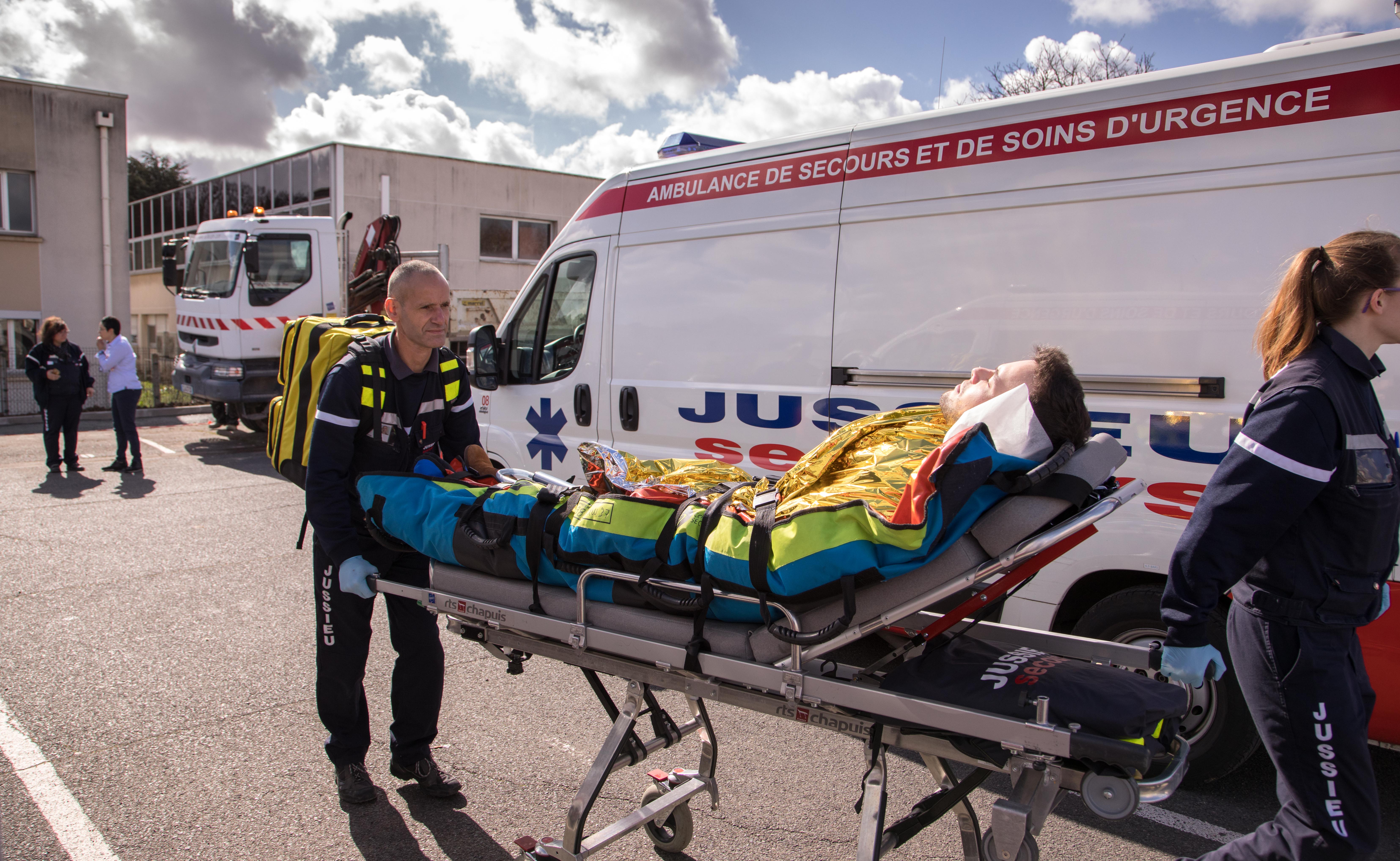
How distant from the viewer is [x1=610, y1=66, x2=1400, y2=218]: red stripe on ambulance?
2.88 metres

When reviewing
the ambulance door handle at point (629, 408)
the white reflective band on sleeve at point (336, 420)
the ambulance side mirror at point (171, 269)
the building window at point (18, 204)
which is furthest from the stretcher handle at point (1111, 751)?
the building window at point (18, 204)

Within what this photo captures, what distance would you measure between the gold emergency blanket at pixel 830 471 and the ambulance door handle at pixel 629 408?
6.41 feet

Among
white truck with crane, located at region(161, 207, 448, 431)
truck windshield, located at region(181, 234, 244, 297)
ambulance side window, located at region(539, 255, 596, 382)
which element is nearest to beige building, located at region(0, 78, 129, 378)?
truck windshield, located at region(181, 234, 244, 297)

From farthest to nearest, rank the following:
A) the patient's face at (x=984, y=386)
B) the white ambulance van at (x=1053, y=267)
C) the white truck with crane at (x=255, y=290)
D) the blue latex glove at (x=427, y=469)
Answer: the white truck with crane at (x=255, y=290)
the blue latex glove at (x=427, y=469)
the white ambulance van at (x=1053, y=267)
the patient's face at (x=984, y=386)

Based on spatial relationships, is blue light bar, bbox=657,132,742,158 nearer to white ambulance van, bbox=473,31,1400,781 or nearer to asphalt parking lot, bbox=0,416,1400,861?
white ambulance van, bbox=473,31,1400,781

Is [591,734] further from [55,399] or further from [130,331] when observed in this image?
[130,331]

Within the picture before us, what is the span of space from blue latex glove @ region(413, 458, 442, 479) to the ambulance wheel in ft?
6.68

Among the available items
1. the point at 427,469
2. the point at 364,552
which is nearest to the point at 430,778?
the point at 364,552

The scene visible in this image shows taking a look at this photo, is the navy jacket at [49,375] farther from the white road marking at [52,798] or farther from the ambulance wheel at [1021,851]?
the ambulance wheel at [1021,851]

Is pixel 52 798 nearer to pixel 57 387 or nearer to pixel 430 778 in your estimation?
pixel 430 778

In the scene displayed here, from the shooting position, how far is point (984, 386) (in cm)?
262

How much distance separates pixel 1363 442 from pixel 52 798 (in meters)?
4.25

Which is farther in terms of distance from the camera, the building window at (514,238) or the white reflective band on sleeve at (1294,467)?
the building window at (514,238)

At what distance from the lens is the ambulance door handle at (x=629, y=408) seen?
5055 millimetres
